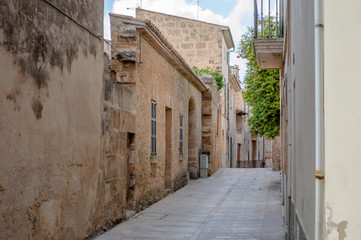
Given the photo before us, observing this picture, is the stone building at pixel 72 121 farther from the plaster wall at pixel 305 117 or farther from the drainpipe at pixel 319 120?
the drainpipe at pixel 319 120

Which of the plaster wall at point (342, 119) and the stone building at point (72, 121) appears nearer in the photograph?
the plaster wall at point (342, 119)

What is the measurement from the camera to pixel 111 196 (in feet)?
27.0

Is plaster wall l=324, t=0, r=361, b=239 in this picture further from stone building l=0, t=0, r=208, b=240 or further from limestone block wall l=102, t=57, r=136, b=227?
limestone block wall l=102, t=57, r=136, b=227

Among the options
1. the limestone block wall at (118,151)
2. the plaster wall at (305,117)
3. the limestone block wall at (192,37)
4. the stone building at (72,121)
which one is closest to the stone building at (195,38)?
the limestone block wall at (192,37)

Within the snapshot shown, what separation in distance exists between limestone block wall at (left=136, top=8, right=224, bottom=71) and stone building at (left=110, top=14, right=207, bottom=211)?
23.8 feet

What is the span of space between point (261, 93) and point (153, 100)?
5300 mm

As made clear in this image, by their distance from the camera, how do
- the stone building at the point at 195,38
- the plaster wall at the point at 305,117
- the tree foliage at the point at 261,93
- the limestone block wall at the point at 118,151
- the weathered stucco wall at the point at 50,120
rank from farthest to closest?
1. the stone building at the point at 195,38
2. the tree foliage at the point at 261,93
3. the limestone block wall at the point at 118,151
4. the weathered stucco wall at the point at 50,120
5. the plaster wall at the point at 305,117

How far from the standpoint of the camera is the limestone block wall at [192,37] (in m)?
23.4

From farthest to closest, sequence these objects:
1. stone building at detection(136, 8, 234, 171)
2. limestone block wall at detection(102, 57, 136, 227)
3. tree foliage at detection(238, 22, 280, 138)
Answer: stone building at detection(136, 8, 234, 171) < tree foliage at detection(238, 22, 280, 138) < limestone block wall at detection(102, 57, 136, 227)

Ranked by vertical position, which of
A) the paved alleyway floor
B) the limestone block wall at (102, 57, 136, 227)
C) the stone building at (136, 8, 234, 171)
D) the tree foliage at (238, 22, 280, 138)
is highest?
the stone building at (136, 8, 234, 171)

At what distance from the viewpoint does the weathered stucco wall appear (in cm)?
479

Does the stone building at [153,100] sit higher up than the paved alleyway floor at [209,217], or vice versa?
the stone building at [153,100]

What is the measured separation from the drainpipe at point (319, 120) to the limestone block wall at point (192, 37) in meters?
21.5

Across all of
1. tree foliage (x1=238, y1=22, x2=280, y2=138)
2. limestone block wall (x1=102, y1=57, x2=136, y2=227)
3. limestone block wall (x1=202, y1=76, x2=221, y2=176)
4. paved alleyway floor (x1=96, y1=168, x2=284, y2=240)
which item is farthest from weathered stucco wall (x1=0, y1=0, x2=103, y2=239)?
limestone block wall (x1=202, y1=76, x2=221, y2=176)
